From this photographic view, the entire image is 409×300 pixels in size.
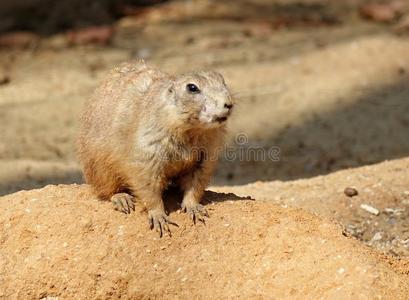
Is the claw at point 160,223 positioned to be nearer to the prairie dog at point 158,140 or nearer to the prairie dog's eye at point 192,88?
the prairie dog at point 158,140

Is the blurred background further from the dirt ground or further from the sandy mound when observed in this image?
the sandy mound

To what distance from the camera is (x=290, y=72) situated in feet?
29.0

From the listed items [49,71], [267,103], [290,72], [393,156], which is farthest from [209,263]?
[49,71]

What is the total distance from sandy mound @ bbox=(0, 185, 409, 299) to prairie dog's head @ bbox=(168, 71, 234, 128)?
474 millimetres

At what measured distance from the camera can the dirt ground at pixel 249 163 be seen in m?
3.81

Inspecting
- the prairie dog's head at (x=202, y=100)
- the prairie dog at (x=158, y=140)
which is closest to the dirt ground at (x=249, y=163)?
the prairie dog at (x=158, y=140)

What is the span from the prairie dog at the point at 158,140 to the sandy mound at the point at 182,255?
126 millimetres

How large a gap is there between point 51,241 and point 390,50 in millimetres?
5781

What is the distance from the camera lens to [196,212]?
4051 mm

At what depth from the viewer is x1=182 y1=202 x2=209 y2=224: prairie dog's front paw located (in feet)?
13.2

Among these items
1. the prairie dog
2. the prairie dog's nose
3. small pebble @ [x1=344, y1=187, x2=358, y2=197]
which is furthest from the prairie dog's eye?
small pebble @ [x1=344, y1=187, x2=358, y2=197]

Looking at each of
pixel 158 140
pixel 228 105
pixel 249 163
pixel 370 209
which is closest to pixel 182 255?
pixel 158 140

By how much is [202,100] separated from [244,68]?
511 cm

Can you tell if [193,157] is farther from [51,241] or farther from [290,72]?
[290,72]
